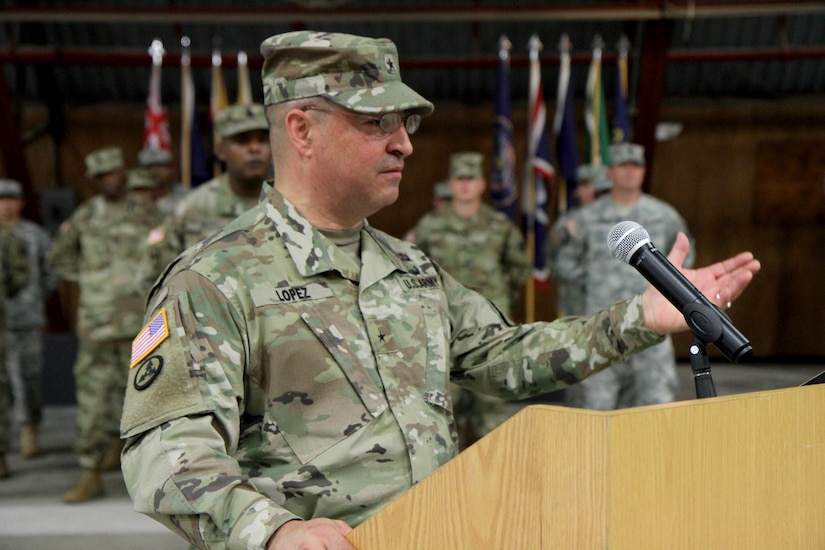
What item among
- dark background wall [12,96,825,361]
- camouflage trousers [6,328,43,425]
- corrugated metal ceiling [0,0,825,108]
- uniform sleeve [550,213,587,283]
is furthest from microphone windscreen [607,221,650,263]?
dark background wall [12,96,825,361]

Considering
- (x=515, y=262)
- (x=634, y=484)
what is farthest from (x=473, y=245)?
(x=634, y=484)

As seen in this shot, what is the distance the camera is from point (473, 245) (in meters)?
5.40

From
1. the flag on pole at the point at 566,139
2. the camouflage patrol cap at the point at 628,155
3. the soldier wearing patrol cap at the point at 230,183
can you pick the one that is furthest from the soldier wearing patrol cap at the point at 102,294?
the flag on pole at the point at 566,139

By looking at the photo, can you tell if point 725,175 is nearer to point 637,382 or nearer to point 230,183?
point 637,382

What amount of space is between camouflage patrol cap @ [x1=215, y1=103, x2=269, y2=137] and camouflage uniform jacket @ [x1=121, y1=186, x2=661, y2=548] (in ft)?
6.74

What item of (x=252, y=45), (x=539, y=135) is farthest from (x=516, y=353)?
(x=252, y=45)

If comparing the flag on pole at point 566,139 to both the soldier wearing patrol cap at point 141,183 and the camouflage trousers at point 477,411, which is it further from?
the soldier wearing patrol cap at point 141,183

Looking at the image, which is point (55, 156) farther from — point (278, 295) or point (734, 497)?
point (734, 497)

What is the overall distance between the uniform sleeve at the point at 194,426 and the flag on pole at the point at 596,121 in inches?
246

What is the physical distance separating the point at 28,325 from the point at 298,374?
5159 mm

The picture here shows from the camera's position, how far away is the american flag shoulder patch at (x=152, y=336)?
4.46 feet

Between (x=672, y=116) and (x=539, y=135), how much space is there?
2.38 metres

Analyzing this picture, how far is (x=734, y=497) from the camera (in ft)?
3.30

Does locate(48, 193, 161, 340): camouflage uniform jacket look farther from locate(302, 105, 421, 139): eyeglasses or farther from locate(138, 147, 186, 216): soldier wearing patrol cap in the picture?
locate(302, 105, 421, 139): eyeglasses
